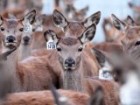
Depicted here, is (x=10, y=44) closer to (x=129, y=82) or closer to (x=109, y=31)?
(x=129, y=82)

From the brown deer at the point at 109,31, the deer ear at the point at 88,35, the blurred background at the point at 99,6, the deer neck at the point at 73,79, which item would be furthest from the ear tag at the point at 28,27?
the blurred background at the point at 99,6

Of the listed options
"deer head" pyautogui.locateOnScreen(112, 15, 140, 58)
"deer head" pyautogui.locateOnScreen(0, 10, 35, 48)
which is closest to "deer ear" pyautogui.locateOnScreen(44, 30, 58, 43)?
"deer head" pyautogui.locateOnScreen(0, 10, 35, 48)

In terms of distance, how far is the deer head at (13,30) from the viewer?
9570 mm

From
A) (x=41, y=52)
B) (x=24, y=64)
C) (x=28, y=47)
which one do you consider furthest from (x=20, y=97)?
(x=28, y=47)

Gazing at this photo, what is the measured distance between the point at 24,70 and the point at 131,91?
15.9ft

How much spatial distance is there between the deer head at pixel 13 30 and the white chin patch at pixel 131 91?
4753 millimetres

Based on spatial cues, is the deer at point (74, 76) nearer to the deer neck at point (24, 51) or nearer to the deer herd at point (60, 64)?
the deer herd at point (60, 64)

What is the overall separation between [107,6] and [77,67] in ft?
43.1

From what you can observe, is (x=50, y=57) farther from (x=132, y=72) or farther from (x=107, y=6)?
(x=107, y=6)

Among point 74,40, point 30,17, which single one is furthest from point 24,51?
point 74,40

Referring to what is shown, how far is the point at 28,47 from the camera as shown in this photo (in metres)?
12.0

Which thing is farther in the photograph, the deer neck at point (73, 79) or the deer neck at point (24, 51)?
the deer neck at point (24, 51)

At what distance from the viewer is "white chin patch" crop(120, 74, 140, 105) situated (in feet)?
15.6

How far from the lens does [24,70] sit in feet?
31.3
